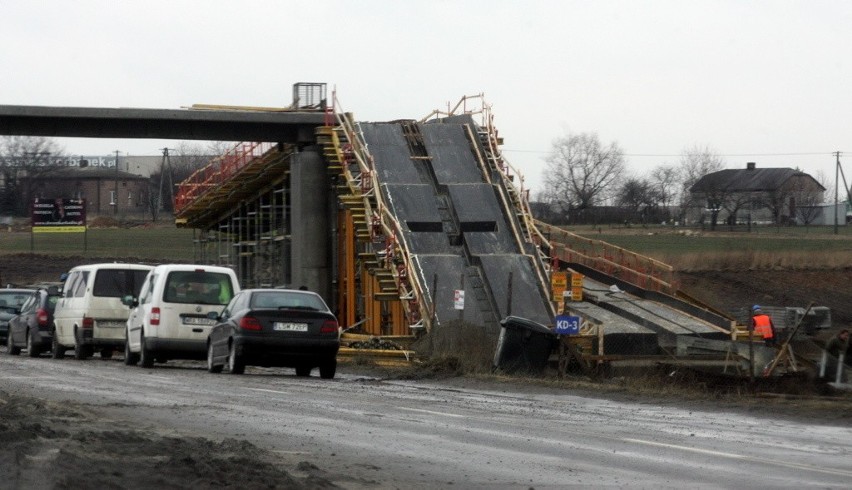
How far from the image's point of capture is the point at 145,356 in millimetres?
25281

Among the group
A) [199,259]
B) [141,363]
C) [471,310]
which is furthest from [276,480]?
[199,259]

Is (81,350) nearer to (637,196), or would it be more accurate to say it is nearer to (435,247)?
(435,247)

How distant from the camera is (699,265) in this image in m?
62.5

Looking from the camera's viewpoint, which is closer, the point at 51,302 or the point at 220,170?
the point at 51,302

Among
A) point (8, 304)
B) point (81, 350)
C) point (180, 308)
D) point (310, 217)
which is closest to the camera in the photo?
point (180, 308)

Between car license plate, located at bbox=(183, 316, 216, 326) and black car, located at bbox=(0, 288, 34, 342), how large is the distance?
584 inches

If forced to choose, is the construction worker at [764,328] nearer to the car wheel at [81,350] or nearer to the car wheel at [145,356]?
the car wheel at [145,356]

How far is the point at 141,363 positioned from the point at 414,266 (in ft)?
35.8

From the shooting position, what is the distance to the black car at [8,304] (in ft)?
126

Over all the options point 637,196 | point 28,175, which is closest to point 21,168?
point 28,175

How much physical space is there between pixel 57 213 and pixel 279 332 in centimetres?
6193

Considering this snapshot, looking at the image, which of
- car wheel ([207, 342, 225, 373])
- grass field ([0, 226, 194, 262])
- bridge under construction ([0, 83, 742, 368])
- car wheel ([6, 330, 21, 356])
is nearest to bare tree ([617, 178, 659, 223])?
grass field ([0, 226, 194, 262])

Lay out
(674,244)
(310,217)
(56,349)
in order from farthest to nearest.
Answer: (674,244), (310,217), (56,349)

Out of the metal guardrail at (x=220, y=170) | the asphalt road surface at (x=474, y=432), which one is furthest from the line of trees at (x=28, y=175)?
the asphalt road surface at (x=474, y=432)
